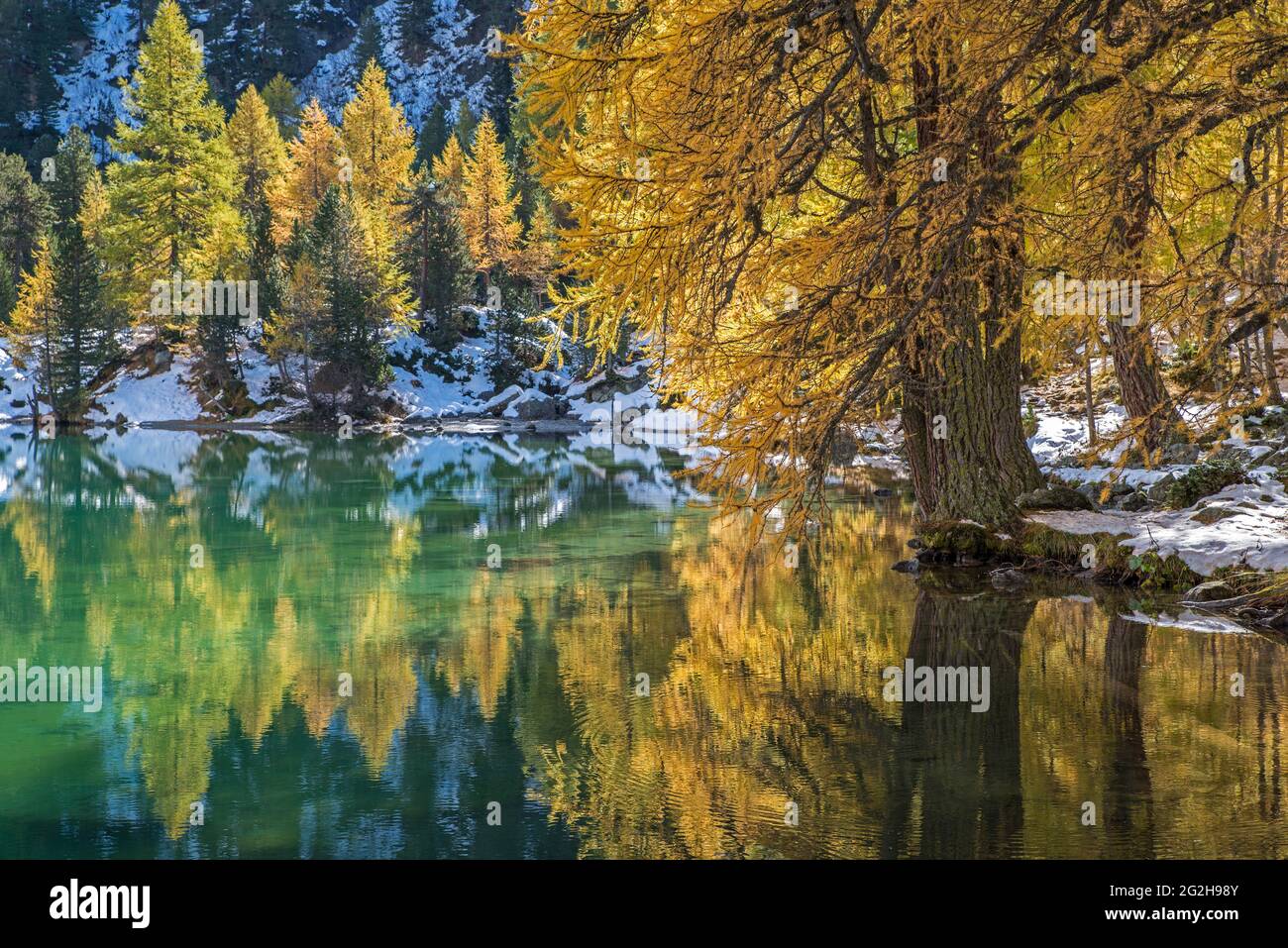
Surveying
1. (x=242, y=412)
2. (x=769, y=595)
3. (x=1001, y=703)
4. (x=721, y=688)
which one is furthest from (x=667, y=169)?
(x=242, y=412)

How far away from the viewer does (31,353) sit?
198 ft

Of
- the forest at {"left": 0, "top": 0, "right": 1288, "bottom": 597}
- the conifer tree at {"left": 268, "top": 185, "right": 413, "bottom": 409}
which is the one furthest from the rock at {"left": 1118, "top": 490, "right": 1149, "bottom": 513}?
the conifer tree at {"left": 268, "top": 185, "right": 413, "bottom": 409}

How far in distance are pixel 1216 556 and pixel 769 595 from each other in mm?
4622

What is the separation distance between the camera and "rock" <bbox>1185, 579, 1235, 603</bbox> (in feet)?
40.0

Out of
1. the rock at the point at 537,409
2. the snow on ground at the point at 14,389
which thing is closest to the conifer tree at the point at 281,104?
the snow on ground at the point at 14,389

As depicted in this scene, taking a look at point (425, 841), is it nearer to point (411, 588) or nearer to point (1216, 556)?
point (411, 588)

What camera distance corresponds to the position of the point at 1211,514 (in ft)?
45.8

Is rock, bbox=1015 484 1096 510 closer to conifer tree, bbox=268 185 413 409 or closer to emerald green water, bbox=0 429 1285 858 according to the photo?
emerald green water, bbox=0 429 1285 858

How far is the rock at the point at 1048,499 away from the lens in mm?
14875

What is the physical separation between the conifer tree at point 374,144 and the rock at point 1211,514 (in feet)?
207

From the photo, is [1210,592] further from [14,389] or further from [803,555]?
[14,389]

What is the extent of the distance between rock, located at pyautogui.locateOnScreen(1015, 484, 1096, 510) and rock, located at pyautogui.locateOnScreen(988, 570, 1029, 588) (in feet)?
3.48

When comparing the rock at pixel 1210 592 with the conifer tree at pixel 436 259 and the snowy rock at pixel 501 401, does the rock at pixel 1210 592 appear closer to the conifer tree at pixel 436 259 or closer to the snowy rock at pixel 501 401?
A: the snowy rock at pixel 501 401
